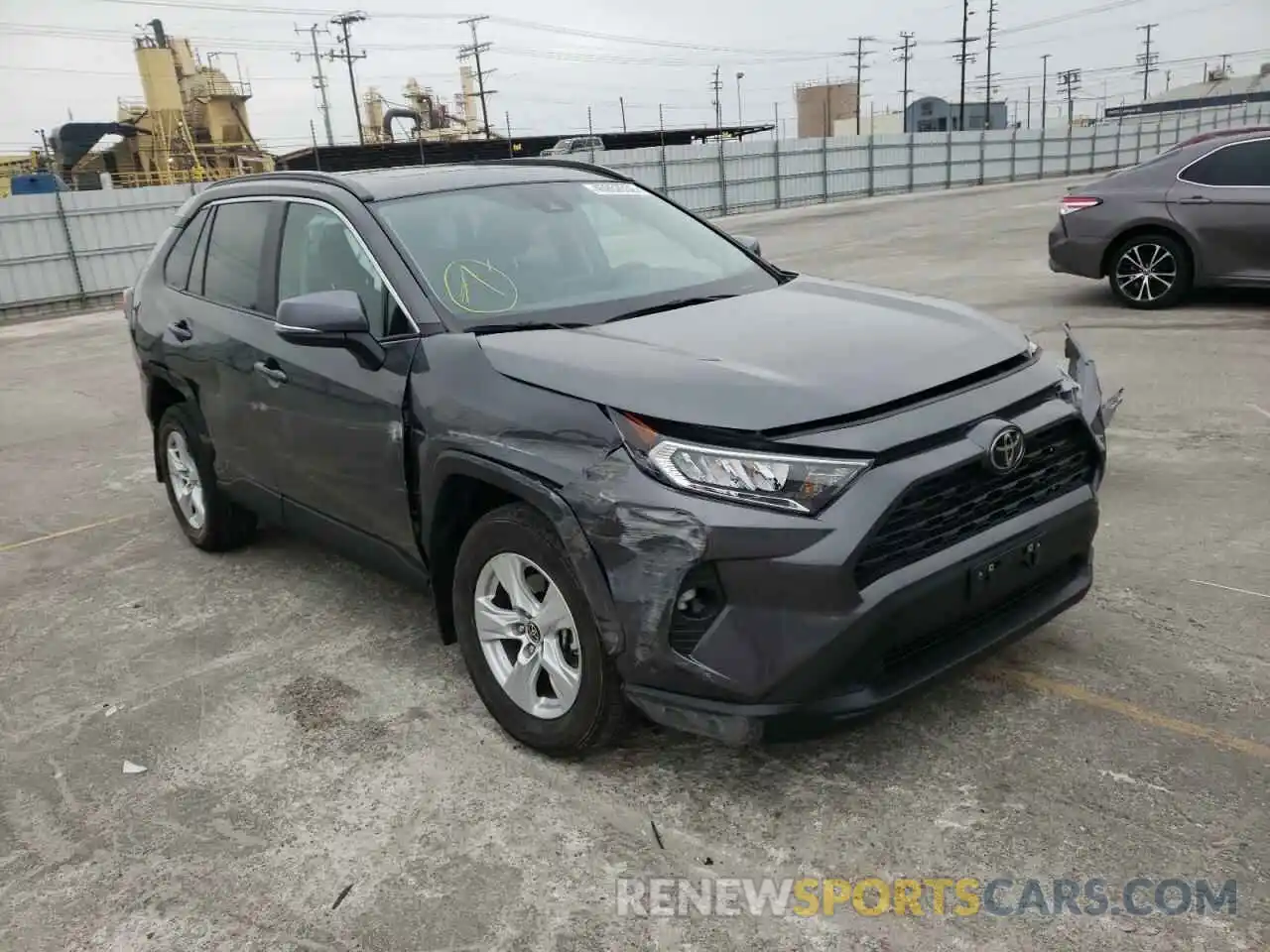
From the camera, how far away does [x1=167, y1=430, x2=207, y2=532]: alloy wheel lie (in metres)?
4.97

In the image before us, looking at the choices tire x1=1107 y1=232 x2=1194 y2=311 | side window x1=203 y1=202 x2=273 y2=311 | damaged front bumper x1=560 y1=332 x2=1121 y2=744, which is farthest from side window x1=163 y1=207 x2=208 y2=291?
tire x1=1107 y1=232 x2=1194 y2=311

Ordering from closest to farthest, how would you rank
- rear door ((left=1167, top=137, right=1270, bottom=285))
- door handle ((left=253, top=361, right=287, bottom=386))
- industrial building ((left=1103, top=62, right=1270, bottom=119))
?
door handle ((left=253, top=361, right=287, bottom=386)) < rear door ((left=1167, top=137, right=1270, bottom=285)) < industrial building ((left=1103, top=62, right=1270, bottom=119))

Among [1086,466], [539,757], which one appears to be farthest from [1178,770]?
[539,757]

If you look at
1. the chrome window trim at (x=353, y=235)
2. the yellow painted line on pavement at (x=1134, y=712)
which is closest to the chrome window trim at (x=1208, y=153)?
the yellow painted line on pavement at (x=1134, y=712)

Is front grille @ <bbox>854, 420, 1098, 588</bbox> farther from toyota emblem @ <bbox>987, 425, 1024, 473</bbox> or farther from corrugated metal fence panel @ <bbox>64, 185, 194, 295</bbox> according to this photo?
corrugated metal fence panel @ <bbox>64, 185, 194, 295</bbox>

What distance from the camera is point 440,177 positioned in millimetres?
4004

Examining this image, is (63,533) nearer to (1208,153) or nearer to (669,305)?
(669,305)

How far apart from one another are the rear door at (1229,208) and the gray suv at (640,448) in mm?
6512

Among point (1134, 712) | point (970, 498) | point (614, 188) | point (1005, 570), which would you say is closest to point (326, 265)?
point (614, 188)

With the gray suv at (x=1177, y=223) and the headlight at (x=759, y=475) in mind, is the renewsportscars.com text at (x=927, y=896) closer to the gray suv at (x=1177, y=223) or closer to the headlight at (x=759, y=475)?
the headlight at (x=759, y=475)

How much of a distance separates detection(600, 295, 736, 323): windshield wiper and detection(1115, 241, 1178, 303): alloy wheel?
7.46 meters

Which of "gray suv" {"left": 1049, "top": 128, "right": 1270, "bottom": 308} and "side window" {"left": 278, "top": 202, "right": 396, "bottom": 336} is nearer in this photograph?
"side window" {"left": 278, "top": 202, "right": 396, "bottom": 336}

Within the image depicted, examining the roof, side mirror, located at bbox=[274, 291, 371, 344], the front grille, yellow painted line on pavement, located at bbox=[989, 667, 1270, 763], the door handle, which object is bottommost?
yellow painted line on pavement, located at bbox=[989, 667, 1270, 763]

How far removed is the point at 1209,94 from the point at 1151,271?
322 feet
